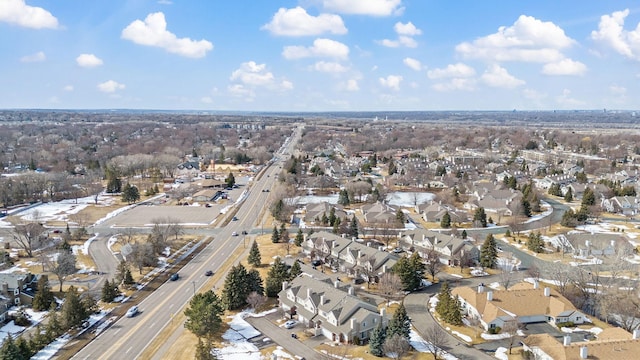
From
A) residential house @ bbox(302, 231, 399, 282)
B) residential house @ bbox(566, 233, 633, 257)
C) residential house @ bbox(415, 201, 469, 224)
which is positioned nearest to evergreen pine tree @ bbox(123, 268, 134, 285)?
residential house @ bbox(302, 231, 399, 282)

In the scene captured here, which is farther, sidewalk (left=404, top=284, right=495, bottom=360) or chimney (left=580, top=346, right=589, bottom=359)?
sidewalk (left=404, top=284, right=495, bottom=360)

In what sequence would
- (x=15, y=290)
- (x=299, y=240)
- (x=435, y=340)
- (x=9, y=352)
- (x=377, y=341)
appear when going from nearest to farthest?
(x=9, y=352)
(x=435, y=340)
(x=377, y=341)
(x=15, y=290)
(x=299, y=240)

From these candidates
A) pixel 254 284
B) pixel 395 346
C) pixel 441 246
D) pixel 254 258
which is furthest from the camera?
pixel 441 246

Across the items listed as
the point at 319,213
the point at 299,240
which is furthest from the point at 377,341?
the point at 319,213

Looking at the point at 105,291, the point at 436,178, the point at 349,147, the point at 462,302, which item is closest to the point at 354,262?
the point at 462,302

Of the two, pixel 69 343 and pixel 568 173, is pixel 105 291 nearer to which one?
pixel 69 343

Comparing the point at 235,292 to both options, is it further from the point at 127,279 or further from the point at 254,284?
the point at 127,279

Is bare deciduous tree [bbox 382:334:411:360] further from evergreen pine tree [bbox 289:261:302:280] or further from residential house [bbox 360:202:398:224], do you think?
residential house [bbox 360:202:398:224]
